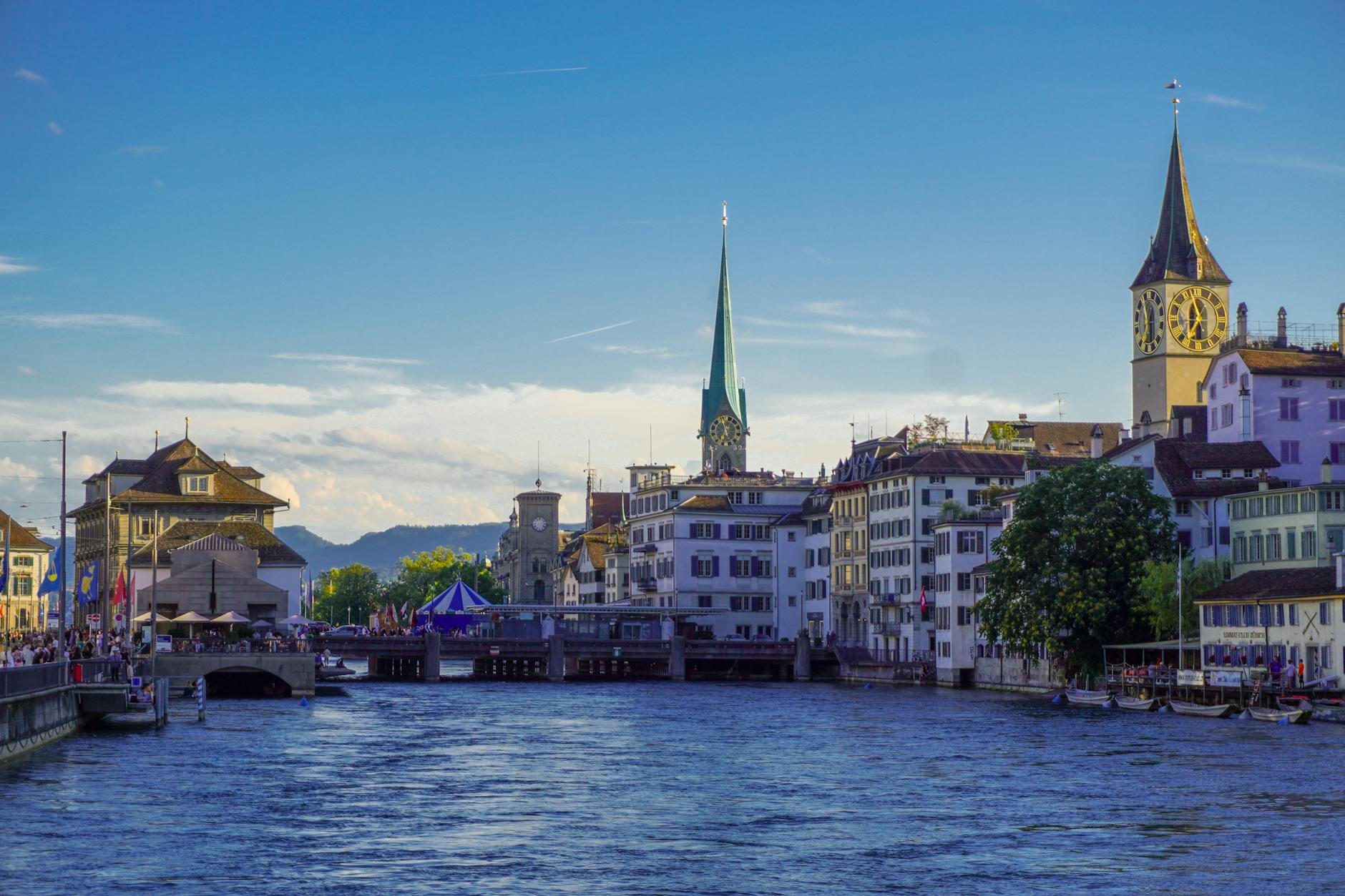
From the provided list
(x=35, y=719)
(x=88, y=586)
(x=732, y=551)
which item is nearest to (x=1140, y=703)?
(x=35, y=719)

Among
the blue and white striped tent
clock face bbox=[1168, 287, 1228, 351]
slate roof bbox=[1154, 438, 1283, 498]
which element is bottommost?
the blue and white striped tent

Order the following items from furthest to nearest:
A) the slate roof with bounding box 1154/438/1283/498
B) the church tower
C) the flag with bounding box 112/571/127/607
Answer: the church tower, the flag with bounding box 112/571/127/607, the slate roof with bounding box 1154/438/1283/498

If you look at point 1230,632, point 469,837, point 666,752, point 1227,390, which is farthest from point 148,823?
point 1227,390

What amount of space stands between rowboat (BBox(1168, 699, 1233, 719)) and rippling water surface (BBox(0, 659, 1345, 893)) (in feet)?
6.84

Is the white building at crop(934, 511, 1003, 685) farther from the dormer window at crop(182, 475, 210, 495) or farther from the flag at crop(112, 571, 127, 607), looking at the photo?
the dormer window at crop(182, 475, 210, 495)

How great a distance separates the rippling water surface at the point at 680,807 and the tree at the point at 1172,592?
14.4 metres

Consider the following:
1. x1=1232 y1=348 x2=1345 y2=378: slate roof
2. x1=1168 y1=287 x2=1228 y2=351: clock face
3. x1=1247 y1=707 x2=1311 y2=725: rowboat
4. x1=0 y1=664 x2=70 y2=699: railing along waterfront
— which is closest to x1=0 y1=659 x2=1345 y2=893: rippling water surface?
x1=1247 y1=707 x2=1311 y2=725: rowboat

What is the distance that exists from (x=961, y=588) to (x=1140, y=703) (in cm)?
3550

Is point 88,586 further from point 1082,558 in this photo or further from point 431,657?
point 1082,558

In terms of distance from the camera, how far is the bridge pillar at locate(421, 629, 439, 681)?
138200mm

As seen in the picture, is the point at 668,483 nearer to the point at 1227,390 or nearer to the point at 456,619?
the point at 456,619

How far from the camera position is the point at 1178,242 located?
554 feet

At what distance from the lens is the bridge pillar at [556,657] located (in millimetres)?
143250

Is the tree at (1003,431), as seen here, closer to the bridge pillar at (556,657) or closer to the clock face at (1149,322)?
the clock face at (1149,322)
